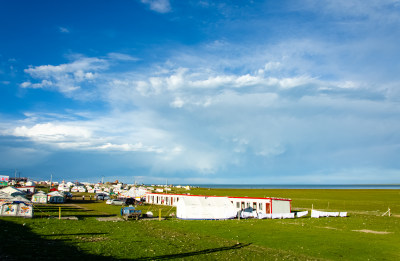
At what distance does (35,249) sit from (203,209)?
26.5 m

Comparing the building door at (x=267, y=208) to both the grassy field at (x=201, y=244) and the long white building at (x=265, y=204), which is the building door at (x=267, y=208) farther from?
the grassy field at (x=201, y=244)

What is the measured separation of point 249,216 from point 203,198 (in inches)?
300

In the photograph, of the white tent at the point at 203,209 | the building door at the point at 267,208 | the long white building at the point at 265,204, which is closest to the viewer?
the white tent at the point at 203,209

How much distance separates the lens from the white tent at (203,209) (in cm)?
4269

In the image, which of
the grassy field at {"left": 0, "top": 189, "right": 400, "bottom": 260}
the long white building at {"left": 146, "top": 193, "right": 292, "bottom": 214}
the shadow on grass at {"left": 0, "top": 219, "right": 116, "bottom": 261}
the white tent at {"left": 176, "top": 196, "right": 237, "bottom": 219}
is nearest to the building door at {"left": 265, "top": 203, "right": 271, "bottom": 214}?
the long white building at {"left": 146, "top": 193, "right": 292, "bottom": 214}

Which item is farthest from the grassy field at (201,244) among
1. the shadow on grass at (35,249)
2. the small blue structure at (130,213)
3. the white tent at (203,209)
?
the small blue structure at (130,213)

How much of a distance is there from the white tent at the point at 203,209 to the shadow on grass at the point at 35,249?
21.1m

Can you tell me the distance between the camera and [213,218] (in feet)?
143

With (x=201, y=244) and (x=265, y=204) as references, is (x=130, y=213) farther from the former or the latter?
(x=201, y=244)

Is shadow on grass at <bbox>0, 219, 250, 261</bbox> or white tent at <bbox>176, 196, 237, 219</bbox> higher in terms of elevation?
shadow on grass at <bbox>0, 219, 250, 261</bbox>

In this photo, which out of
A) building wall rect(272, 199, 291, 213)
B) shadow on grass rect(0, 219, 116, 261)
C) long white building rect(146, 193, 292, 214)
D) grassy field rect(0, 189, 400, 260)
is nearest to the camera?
shadow on grass rect(0, 219, 116, 261)

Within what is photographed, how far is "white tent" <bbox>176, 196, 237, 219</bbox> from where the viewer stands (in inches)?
1681

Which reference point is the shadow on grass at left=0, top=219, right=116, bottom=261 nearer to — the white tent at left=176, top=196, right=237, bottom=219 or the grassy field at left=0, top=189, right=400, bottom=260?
the grassy field at left=0, top=189, right=400, bottom=260

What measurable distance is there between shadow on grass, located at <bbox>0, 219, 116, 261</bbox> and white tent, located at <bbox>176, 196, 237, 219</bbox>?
69.4 feet
